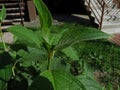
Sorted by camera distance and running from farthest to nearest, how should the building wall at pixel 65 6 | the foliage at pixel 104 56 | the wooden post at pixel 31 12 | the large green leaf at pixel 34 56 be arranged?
1. the building wall at pixel 65 6
2. the wooden post at pixel 31 12
3. the foliage at pixel 104 56
4. the large green leaf at pixel 34 56

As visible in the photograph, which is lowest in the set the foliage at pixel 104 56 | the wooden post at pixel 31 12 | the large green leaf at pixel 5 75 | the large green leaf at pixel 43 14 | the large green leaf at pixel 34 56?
the foliage at pixel 104 56

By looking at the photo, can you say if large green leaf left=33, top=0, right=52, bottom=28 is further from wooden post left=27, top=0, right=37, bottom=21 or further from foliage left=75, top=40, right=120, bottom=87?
wooden post left=27, top=0, right=37, bottom=21

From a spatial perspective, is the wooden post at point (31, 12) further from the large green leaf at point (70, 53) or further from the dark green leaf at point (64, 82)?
the dark green leaf at point (64, 82)

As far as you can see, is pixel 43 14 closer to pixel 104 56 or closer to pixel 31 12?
pixel 104 56

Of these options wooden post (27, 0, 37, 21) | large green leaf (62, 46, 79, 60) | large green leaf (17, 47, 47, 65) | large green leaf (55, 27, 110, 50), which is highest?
large green leaf (55, 27, 110, 50)

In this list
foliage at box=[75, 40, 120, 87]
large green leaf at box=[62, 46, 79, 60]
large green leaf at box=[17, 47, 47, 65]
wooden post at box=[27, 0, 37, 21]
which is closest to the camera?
large green leaf at box=[17, 47, 47, 65]

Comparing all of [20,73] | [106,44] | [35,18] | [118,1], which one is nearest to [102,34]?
[20,73]

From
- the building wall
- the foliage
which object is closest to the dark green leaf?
the foliage

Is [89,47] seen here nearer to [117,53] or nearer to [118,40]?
[117,53]

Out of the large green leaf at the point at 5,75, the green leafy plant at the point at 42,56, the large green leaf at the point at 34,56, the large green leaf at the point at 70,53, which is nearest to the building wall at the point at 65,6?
the large green leaf at the point at 70,53
